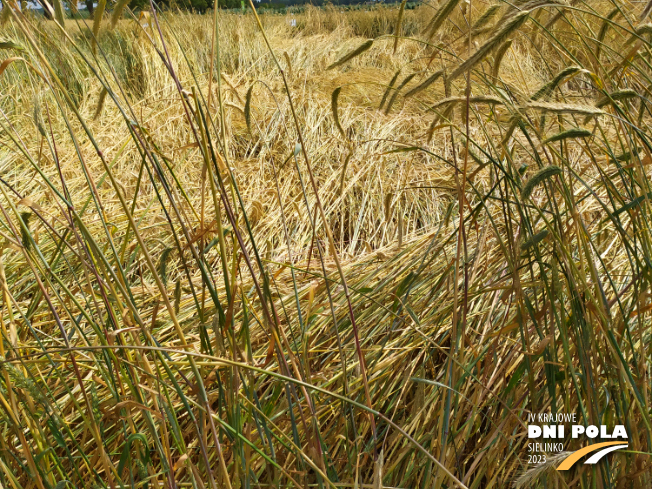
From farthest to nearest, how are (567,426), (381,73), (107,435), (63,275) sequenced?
1. (381,73)
2. (63,275)
3. (107,435)
4. (567,426)

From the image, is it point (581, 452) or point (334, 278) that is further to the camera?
point (334, 278)

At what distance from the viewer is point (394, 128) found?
2.73 meters

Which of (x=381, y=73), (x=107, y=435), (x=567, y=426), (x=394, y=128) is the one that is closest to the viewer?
(x=567, y=426)

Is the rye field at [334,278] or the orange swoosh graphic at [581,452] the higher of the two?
the rye field at [334,278]

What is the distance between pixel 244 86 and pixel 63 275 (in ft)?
7.29

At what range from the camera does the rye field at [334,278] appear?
0.69 meters

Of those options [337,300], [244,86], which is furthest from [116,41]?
[337,300]

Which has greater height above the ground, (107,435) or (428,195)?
(428,195)

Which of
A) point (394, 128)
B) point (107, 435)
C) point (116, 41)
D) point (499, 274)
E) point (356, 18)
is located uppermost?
point (356, 18)

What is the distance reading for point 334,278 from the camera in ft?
4.50

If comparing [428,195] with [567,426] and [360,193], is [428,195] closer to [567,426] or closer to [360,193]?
[360,193]

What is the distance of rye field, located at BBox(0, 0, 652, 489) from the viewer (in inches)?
27.3

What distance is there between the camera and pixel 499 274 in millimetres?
1178

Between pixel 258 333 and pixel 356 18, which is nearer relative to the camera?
pixel 258 333
